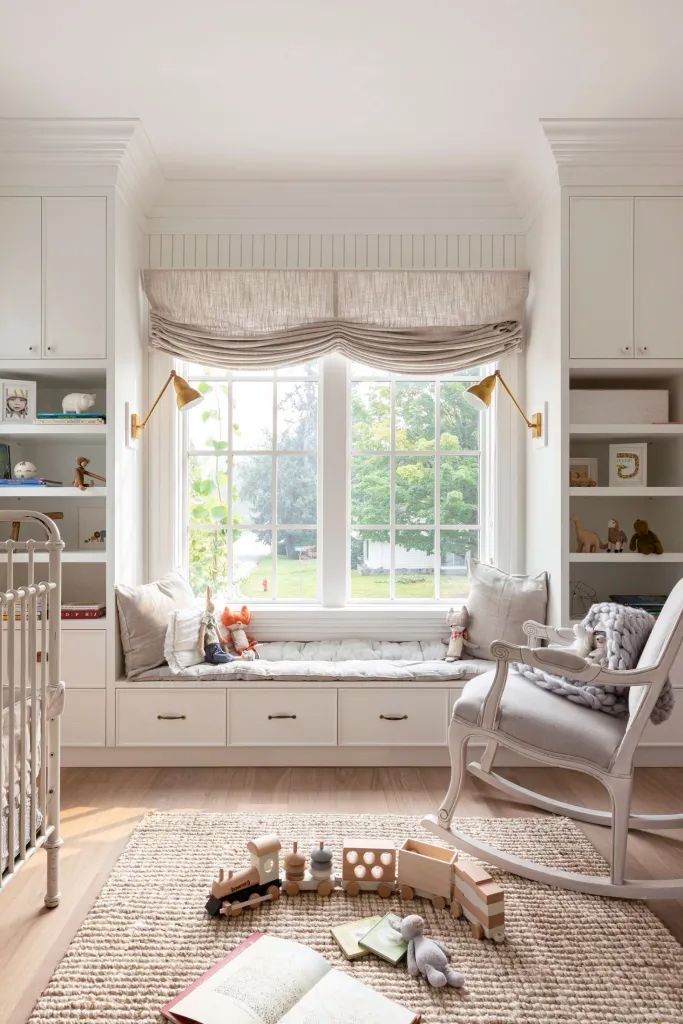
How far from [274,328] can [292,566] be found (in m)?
1.22

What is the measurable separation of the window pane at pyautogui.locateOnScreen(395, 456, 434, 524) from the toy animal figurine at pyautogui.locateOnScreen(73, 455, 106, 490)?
4.96ft

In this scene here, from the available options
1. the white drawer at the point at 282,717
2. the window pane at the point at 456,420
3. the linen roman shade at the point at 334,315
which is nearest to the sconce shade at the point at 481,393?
the linen roman shade at the point at 334,315

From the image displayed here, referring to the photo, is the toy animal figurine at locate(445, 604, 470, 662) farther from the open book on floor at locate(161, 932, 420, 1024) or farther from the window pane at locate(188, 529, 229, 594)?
the open book on floor at locate(161, 932, 420, 1024)

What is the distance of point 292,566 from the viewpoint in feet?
12.2

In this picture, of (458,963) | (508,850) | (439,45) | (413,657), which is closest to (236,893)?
(458,963)

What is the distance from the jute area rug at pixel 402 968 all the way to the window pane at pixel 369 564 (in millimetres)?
1544

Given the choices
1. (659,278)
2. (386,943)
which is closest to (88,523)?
(386,943)

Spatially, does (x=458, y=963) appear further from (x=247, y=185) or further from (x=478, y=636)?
(x=247, y=185)

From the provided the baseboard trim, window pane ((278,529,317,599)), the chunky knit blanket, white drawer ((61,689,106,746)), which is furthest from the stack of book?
white drawer ((61,689,106,746))

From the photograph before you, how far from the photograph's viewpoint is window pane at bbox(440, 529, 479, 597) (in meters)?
3.73

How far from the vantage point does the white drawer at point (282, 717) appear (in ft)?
10.0

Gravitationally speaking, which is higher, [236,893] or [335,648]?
[335,648]

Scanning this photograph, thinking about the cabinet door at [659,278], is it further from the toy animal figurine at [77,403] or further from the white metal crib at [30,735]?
the white metal crib at [30,735]

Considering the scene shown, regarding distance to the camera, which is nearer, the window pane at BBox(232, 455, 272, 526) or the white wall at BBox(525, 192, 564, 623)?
the white wall at BBox(525, 192, 564, 623)
